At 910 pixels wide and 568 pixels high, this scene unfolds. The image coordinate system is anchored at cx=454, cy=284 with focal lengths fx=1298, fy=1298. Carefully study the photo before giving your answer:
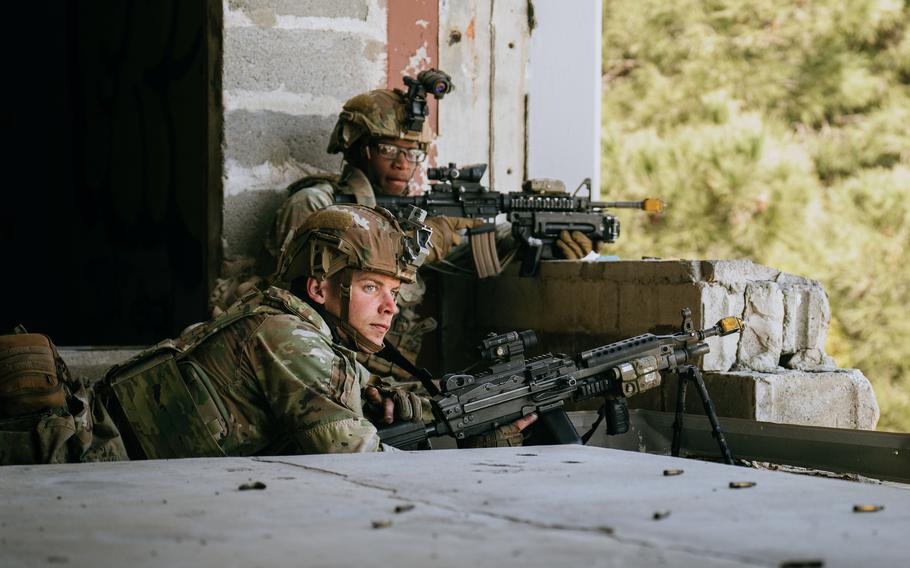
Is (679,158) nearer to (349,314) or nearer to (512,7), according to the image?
(512,7)

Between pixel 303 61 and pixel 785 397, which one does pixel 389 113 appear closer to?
pixel 303 61

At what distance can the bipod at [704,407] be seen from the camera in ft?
14.1

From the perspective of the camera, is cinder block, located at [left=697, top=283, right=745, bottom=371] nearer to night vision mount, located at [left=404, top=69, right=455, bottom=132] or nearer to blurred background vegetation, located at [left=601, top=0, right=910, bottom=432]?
night vision mount, located at [left=404, top=69, right=455, bottom=132]

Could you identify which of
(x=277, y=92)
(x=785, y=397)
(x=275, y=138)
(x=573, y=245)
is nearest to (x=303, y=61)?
(x=277, y=92)

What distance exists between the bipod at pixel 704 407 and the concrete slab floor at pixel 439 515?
162 centimetres

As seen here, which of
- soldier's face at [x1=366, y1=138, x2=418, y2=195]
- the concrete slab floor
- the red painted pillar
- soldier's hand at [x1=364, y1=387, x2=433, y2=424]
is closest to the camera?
the concrete slab floor

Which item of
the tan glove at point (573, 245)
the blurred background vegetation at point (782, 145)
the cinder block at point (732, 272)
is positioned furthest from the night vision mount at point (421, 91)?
the blurred background vegetation at point (782, 145)

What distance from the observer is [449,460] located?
275 cm

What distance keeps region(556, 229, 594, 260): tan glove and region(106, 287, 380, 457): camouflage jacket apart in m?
2.57

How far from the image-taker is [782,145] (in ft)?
40.7

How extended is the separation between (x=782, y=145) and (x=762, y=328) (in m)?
7.74

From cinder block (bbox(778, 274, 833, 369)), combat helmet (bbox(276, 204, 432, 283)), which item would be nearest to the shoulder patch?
combat helmet (bbox(276, 204, 432, 283))

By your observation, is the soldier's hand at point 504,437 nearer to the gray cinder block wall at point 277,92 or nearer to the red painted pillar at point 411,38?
the gray cinder block wall at point 277,92

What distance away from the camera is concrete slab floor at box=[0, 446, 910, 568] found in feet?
5.63
